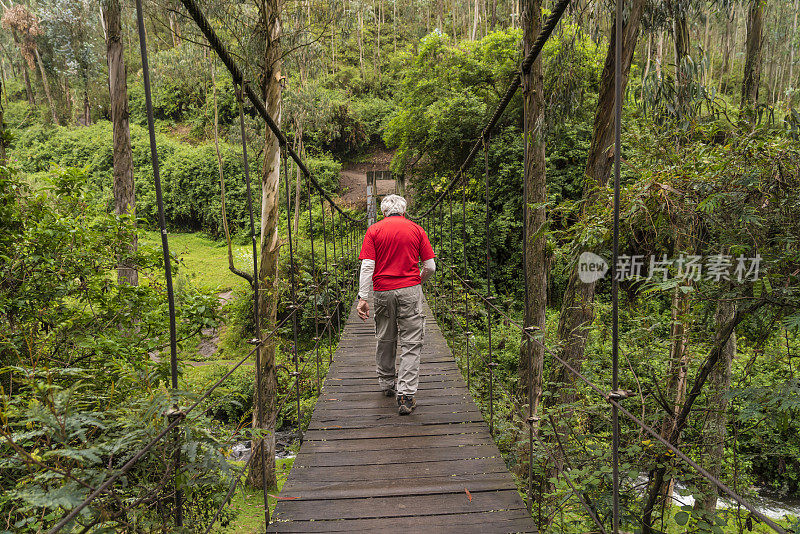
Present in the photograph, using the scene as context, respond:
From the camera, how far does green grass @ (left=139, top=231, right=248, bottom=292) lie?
1212cm

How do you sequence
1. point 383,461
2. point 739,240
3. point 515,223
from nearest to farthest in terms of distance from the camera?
point 739,240, point 383,461, point 515,223

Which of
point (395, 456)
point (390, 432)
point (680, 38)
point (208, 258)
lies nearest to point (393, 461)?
point (395, 456)

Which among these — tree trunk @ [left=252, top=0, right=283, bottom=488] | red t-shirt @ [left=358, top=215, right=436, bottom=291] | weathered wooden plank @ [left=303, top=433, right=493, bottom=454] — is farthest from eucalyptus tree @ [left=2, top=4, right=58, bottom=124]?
weathered wooden plank @ [left=303, top=433, right=493, bottom=454]

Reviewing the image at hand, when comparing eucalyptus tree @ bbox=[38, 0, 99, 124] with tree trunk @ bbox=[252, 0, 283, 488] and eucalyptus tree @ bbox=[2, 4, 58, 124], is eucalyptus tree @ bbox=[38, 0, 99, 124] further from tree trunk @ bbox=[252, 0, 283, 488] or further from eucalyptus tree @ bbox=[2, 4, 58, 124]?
tree trunk @ bbox=[252, 0, 283, 488]

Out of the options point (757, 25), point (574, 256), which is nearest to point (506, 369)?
point (757, 25)

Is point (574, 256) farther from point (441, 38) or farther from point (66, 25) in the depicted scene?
point (66, 25)

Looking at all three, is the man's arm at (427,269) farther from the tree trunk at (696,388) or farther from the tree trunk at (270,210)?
the tree trunk at (270,210)

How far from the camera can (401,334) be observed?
2.57 meters

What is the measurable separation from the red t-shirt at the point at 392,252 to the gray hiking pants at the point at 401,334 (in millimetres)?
51

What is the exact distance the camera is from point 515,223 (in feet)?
32.1

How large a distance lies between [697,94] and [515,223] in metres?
6.74

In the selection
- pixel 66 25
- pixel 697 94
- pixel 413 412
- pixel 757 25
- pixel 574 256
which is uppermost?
pixel 66 25

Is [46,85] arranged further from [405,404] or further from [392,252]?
[405,404]

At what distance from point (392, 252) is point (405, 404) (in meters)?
0.81
